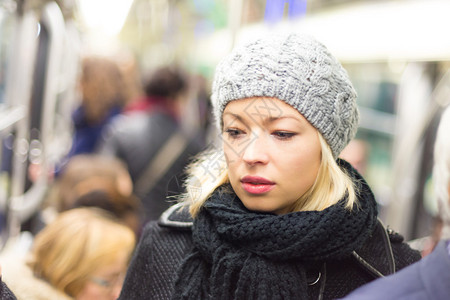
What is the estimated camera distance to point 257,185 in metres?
1.39

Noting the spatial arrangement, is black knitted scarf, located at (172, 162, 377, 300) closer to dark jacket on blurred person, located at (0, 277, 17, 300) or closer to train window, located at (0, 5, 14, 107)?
dark jacket on blurred person, located at (0, 277, 17, 300)

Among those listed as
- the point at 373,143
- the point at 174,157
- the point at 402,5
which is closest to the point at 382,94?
the point at 373,143

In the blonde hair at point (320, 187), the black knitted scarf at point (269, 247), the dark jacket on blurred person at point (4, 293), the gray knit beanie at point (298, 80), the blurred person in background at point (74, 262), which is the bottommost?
the blurred person in background at point (74, 262)

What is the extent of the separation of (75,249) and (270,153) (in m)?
1.01

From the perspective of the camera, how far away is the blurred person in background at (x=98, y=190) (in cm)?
258

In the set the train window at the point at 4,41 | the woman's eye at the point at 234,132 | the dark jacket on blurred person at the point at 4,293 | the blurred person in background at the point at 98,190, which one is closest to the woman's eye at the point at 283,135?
the woman's eye at the point at 234,132

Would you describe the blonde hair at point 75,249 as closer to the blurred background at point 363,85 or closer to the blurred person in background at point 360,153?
the blurred background at point 363,85

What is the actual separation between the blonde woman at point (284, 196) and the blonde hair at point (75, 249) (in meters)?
0.58

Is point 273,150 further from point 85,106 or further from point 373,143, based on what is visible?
point 373,143

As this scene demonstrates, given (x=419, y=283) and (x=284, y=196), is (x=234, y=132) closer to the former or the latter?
(x=284, y=196)

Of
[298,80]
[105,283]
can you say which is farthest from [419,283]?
[105,283]

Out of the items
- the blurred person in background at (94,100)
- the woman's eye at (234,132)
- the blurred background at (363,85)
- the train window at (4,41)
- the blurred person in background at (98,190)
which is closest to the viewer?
the woman's eye at (234,132)

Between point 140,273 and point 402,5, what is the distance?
112 inches

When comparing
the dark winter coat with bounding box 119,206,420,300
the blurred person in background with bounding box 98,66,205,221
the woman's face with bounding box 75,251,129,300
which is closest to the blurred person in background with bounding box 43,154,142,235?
the blurred person in background with bounding box 98,66,205,221
